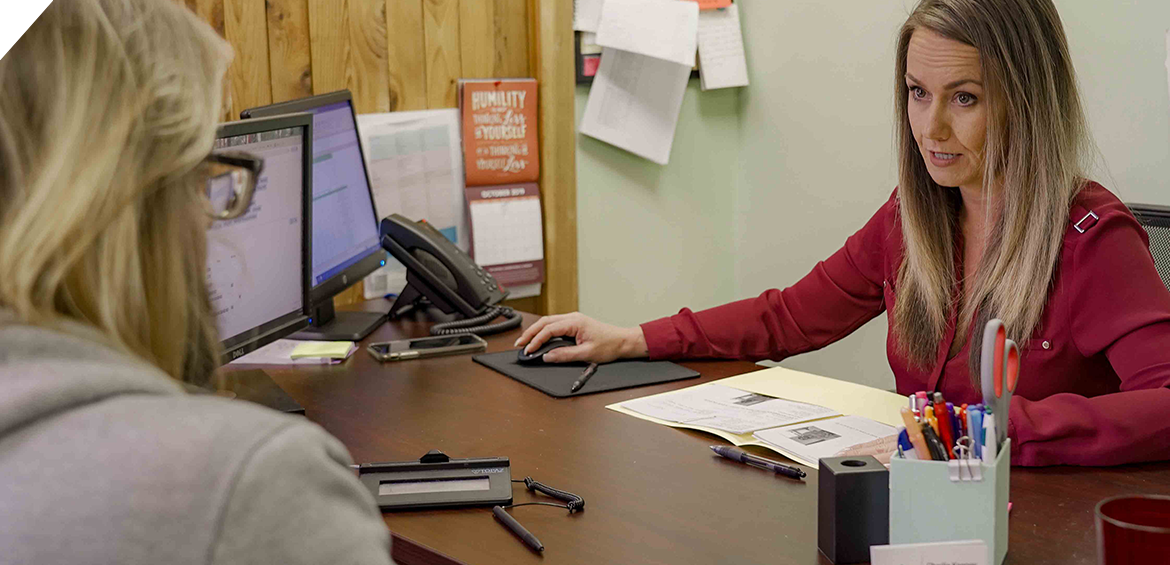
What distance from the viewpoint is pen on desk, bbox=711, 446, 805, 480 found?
121cm

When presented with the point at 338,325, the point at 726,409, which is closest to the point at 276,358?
the point at 338,325

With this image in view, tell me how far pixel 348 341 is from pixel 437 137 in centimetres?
67

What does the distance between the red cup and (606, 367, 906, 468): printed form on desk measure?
365mm

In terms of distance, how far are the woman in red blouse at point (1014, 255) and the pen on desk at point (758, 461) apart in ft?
0.84

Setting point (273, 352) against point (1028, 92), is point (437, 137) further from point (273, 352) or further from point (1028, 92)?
point (1028, 92)

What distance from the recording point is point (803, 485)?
1.19 meters

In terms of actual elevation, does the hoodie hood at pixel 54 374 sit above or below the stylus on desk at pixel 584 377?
above

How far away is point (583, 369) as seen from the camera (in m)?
1.70

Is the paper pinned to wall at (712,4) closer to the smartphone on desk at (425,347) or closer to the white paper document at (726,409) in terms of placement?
the smartphone on desk at (425,347)

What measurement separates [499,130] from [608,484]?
1413 millimetres

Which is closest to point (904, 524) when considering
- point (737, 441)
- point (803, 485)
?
point (803, 485)

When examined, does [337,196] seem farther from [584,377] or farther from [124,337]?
[124,337]

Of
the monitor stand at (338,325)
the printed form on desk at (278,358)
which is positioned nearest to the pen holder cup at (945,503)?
the printed form on desk at (278,358)
